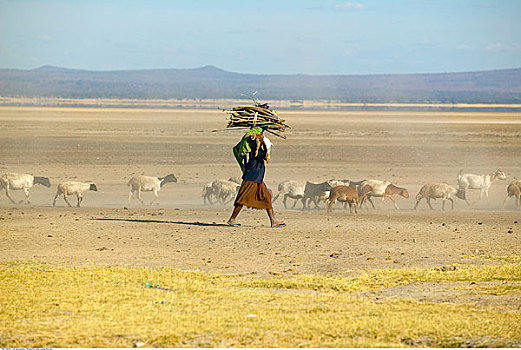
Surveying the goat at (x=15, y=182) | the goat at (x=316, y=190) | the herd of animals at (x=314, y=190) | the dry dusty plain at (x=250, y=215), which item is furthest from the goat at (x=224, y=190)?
the goat at (x=15, y=182)

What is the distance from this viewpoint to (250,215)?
68.1ft

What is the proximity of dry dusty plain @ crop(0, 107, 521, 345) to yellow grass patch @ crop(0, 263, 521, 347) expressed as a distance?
891 mm

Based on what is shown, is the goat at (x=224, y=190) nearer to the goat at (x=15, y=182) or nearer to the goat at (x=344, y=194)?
the goat at (x=344, y=194)

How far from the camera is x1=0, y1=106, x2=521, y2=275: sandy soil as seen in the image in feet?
47.6

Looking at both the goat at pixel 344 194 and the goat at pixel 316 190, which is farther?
the goat at pixel 316 190

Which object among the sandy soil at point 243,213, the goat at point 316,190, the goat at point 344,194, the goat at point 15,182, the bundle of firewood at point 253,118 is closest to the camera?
the sandy soil at point 243,213

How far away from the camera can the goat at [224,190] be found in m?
24.0

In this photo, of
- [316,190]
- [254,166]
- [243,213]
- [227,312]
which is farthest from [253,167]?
[227,312]

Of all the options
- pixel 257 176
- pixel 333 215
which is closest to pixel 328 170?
pixel 333 215

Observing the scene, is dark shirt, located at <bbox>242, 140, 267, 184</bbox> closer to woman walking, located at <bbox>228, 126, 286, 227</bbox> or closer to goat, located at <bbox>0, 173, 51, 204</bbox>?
woman walking, located at <bbox>228, 126, 286, 227</bbox>

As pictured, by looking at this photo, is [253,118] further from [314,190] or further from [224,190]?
[224,190]

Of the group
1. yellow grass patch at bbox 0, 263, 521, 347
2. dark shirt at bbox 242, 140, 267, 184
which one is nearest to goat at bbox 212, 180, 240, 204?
dark shirt at bbox 242, 140, 267, 184

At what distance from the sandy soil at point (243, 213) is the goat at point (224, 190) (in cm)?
81

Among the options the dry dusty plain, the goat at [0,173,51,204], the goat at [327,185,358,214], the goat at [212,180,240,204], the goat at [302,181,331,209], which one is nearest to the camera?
the dry dusty plain
